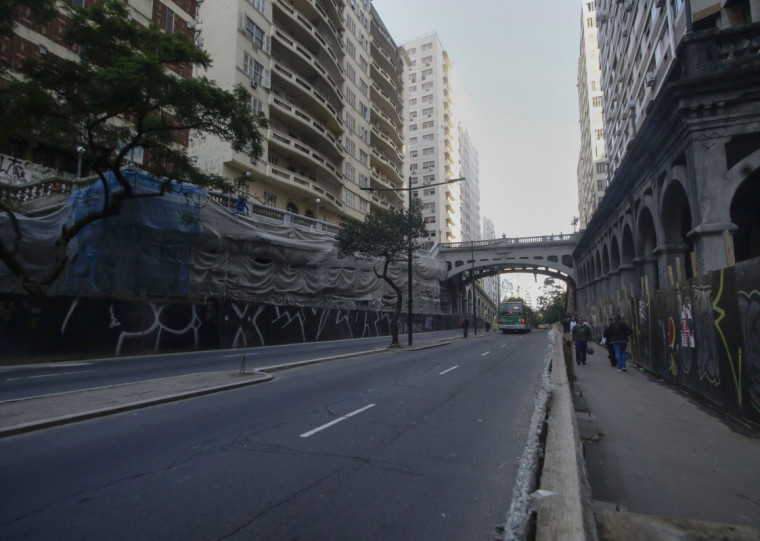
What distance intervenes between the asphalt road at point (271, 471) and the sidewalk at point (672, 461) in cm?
99

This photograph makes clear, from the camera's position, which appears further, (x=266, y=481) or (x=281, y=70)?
(x=281, y=70)

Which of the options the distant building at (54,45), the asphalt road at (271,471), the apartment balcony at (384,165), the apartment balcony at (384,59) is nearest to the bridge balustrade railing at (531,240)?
the apartment balcony at (384,165)

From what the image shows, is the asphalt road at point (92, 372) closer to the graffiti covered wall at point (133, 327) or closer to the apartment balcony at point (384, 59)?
the graffiti covered wall at point (133, 327)

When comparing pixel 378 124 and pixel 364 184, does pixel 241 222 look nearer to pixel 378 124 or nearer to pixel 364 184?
pixel 364 184

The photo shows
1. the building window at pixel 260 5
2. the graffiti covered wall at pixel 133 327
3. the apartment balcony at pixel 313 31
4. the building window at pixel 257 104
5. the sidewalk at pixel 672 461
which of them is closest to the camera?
the sidewalk at pixel 672 461

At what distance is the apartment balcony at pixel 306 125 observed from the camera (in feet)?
111

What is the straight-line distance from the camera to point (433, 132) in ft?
308

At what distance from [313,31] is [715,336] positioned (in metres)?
38.2

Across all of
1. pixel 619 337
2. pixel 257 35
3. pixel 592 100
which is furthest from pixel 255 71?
pixel 592 100

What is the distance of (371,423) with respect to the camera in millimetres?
6688

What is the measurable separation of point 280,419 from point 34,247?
15.3 metres

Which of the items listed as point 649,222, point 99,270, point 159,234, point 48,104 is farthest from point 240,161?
point 649,222

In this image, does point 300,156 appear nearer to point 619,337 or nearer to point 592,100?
point 619,337

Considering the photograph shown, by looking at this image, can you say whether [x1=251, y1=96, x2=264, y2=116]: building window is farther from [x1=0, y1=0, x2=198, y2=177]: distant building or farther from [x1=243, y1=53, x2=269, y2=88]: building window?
[x1=0, y1=0, x2=198, y2=177]: distant building
